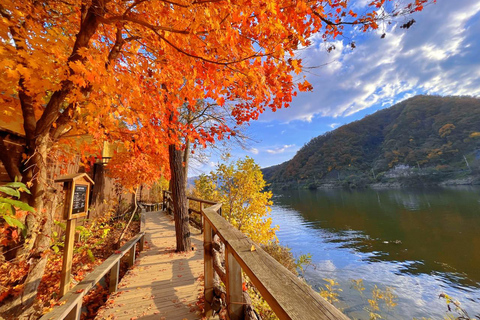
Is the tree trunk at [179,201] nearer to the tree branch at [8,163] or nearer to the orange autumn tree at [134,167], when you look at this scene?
the tree branch at [8,163]

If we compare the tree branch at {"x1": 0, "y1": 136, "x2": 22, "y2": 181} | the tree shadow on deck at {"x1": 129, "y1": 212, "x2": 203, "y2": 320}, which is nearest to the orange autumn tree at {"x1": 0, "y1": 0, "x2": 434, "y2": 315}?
the tree branch at {"x1": 0, "y1": 136, "x2": 22, "y2": 181}

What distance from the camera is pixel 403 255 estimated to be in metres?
11.2

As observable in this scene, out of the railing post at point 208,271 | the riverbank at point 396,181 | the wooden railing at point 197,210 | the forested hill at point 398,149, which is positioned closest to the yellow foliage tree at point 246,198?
the wooden railing at point 197,210

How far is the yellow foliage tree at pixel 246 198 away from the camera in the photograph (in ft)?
24.3

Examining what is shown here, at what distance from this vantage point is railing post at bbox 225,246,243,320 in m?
1.55

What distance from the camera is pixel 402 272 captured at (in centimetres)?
927

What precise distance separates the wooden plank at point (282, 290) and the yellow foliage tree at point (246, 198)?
6320 mm

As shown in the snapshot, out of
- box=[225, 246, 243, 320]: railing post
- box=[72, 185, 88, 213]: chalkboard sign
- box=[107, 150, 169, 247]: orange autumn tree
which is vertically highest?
box=[107, 150, 169, 247]: orange autumn tree

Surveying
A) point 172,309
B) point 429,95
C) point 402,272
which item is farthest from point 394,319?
point 429,95

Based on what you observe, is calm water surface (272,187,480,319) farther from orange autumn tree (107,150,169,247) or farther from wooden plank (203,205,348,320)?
orange autumn tree (107,150,169,247)

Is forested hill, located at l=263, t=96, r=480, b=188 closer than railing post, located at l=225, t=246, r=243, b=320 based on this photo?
No

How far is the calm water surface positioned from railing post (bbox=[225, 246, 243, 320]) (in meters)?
6.96

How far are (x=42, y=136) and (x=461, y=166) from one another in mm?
60746

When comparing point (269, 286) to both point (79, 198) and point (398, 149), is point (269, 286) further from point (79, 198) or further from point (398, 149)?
point (398, 149)
